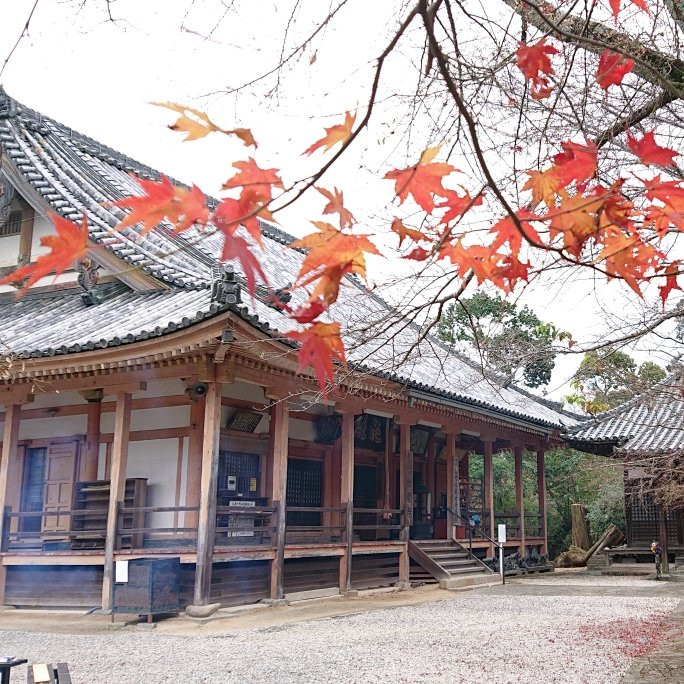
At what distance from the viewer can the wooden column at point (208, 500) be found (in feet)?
34.4

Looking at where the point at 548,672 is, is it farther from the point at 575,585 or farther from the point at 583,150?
the point at 575,585

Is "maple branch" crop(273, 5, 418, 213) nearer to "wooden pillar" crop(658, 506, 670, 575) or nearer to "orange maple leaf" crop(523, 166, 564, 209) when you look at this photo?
"orange maple leaf" crop(523, 166, 564, 209)

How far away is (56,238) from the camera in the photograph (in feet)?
7.27

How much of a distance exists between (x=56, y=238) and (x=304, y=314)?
0.71 metres

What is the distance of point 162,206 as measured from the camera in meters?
2.07

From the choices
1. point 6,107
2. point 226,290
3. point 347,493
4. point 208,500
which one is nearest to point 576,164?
point 226,290

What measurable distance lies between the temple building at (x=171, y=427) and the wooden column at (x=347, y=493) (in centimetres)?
3

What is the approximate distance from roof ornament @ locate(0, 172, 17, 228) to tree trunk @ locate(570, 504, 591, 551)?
20024 mm

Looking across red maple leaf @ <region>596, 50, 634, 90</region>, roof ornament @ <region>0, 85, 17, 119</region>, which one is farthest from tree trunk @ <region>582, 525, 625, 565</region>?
red maple leaf @ <region>596, 50, 634, 90</region>

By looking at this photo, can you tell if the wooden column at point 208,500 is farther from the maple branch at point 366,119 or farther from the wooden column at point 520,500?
the wooden column at point 520,500

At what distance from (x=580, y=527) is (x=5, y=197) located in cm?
2050

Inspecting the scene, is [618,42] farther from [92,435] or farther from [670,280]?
[92,435]

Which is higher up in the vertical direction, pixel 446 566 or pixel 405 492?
pixel 405 492

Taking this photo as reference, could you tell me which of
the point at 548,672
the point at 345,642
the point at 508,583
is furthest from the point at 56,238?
the point at 508,583
